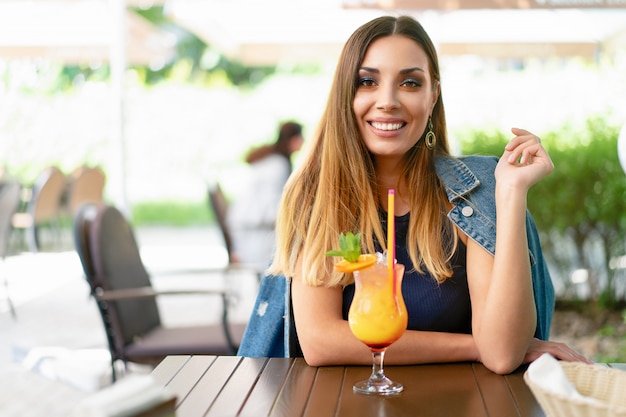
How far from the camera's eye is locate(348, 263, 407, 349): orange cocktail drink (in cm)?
167

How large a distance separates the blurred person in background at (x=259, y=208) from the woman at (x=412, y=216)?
2953mm

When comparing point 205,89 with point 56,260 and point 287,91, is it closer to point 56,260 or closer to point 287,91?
point 287,91

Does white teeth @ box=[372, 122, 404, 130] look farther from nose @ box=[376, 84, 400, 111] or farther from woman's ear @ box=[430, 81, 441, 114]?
woman's ear @ box=[430, 81, 441, 114]

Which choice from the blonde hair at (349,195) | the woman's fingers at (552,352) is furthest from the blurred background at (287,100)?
the woman's fingers at (552,352)

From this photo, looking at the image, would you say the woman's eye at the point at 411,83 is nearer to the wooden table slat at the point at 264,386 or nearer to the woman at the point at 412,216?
the woman at the point at 412,216

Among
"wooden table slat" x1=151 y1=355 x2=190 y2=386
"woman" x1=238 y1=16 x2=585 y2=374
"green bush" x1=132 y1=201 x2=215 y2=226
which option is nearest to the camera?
"wooden table slat" x1=151 y1=355 x2=190 y2=386

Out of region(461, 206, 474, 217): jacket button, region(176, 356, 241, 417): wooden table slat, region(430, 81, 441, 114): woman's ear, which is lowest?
region(176, 356, 241, 417): wooden table slat

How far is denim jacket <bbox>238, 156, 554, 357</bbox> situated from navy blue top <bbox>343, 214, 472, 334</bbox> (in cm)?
9

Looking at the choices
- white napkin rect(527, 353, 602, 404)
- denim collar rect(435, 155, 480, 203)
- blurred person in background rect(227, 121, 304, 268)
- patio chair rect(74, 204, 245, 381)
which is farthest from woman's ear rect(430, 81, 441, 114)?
blurred person in background rect(227, 121, 304, 268)

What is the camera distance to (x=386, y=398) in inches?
65.7

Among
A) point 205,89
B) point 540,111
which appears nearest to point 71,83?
point 205,89

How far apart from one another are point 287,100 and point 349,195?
12.8 m

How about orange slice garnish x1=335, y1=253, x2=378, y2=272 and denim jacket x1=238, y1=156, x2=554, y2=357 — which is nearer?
orange slice garnish x1=335, y1=253, x2=378, y2=272

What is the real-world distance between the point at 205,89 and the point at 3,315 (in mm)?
8647
